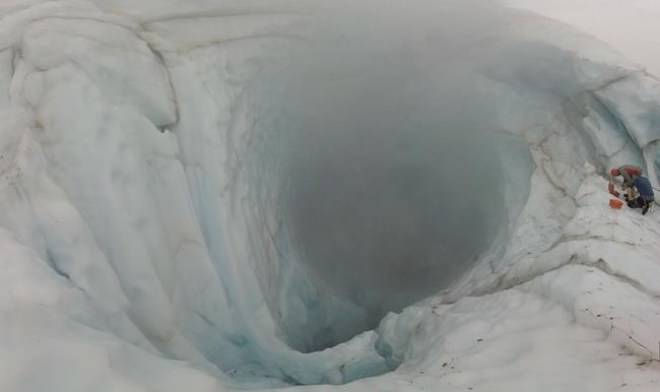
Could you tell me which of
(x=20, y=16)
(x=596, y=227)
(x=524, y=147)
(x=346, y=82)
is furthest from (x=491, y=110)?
(x=20, y=16)

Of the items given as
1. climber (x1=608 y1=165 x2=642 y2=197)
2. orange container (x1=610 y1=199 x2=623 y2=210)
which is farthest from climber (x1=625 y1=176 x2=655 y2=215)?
orange container (x1=610 y1=199 x2=623 y2=210)

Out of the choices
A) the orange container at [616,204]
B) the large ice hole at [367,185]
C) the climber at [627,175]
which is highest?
the climber at [627,175]

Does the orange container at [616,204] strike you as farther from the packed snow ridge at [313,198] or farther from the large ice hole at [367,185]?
the large ice hole at [367,185]

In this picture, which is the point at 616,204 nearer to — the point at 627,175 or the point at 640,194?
the point at 640,194

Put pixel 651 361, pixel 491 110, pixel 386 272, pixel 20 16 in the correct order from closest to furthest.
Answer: pixel 651 361 → pixel 20 16 → pixel 491 110 → pixel 386 272

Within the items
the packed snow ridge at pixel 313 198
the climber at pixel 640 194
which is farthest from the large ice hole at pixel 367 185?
the climber at pixel 640 194

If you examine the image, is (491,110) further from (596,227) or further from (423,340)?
(423,340)

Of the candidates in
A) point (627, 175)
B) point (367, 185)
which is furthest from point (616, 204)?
point (367, 185)
